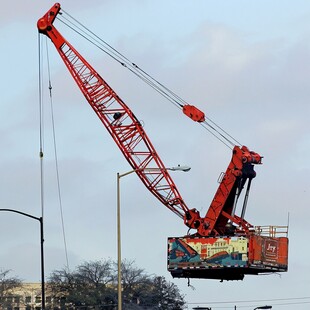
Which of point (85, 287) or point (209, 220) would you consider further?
point (85, 287)

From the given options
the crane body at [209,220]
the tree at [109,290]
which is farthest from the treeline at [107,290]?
the crane body at [209,220]

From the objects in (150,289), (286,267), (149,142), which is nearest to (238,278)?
(286,267)

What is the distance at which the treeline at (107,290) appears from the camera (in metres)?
172

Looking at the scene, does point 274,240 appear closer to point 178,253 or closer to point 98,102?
point 178,253

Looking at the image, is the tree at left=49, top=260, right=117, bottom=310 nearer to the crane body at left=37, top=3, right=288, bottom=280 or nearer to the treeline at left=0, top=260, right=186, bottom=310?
the treeline at left=0, top=260, right=186, bottom=310

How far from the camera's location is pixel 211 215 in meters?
114

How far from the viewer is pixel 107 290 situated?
574ft

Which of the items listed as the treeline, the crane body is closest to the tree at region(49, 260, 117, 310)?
the treeline

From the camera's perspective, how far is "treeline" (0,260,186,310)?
172m

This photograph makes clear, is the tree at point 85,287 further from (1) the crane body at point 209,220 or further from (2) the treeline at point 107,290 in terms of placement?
(1) the crane body at point 209,220

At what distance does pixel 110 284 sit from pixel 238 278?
66.9 metres

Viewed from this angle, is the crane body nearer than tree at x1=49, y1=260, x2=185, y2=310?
Yes

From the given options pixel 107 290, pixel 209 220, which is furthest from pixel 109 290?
pixel 209 220

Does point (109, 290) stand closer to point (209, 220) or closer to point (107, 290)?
point (107, 290)
